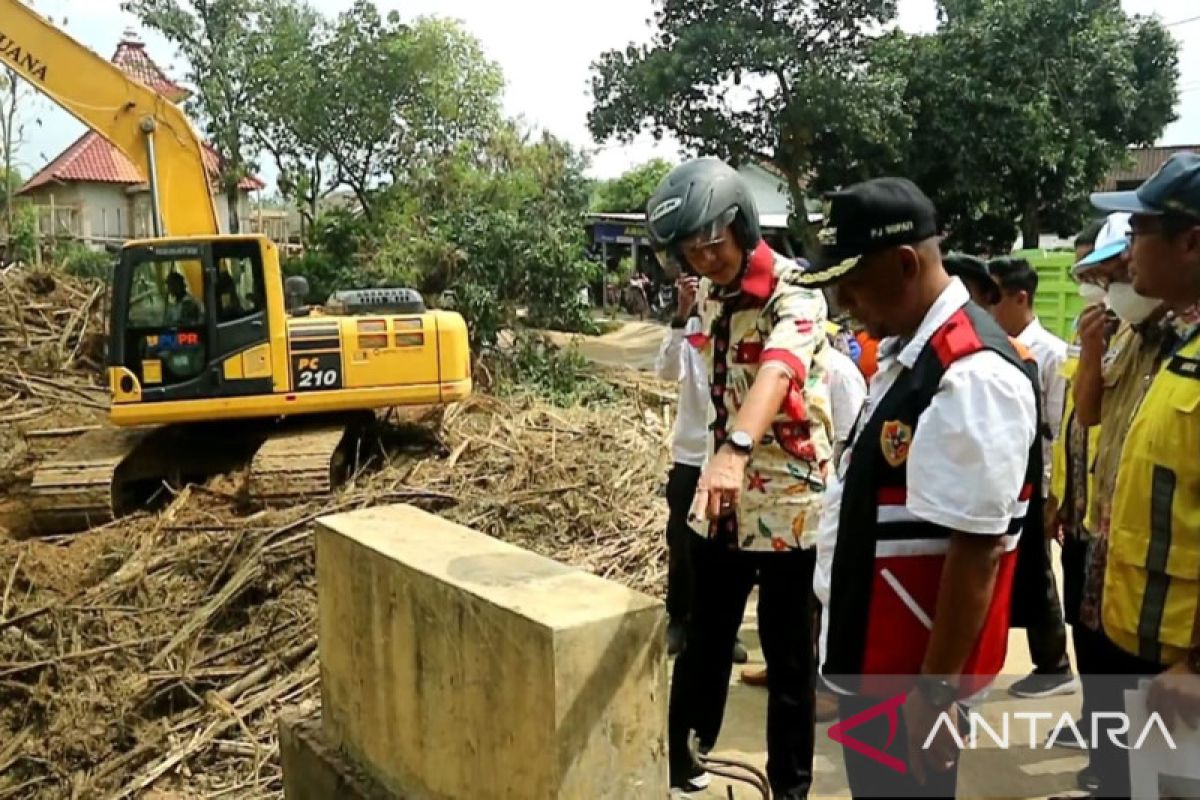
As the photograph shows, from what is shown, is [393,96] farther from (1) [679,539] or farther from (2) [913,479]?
(2) [913,479]

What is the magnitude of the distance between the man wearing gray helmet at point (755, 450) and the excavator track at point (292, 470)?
5.03 meters

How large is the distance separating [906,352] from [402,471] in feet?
22.4

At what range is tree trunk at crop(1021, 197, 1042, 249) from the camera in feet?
66.2

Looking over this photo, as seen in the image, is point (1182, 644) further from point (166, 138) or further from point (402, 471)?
point (166, 138)

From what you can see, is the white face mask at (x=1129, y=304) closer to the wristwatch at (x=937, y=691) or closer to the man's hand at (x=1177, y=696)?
the man's hand at (x=1177, y=696)

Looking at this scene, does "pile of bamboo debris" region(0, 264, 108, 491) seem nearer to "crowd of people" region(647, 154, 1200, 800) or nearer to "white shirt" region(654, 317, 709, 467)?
"white shirt" region(654, 317, 709, 467)

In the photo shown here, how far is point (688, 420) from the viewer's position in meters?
4.39

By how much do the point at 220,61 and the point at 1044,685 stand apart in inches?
809

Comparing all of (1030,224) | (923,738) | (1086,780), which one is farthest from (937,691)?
(1030,224)

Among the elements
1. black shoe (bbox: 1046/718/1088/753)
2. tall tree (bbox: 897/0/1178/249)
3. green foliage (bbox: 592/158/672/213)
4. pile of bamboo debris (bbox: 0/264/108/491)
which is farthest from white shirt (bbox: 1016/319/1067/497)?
green foliage (bbox: 592/158/672/213)

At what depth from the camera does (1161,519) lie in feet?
7.36

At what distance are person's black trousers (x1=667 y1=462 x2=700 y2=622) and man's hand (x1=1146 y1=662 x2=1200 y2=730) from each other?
2307 mm

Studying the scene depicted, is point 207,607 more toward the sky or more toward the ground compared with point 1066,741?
more toward the ground

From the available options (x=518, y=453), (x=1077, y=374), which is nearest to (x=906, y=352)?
(x=1077, y=374)
